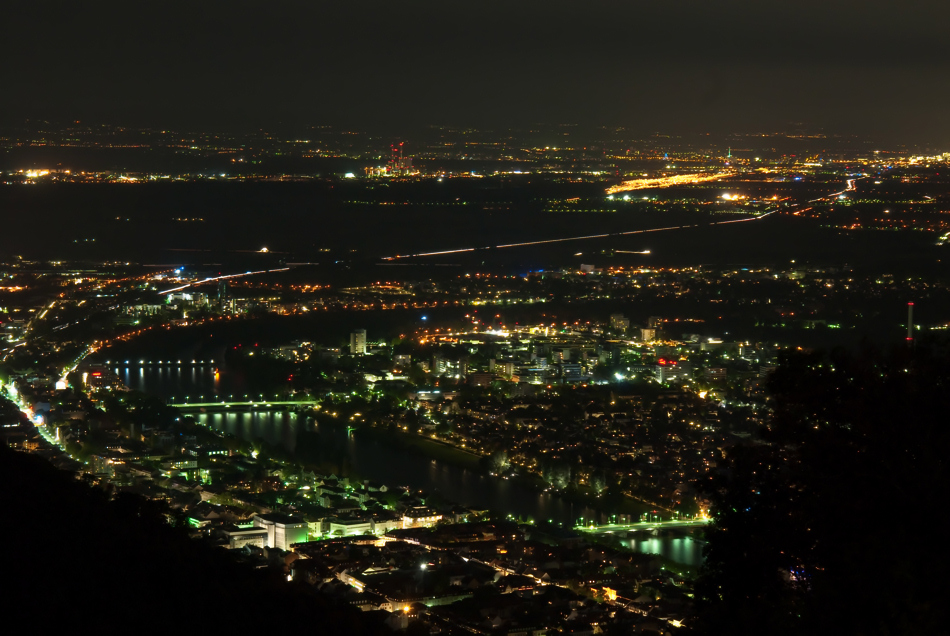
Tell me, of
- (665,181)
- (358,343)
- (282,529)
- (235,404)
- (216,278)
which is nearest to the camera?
(282,529)

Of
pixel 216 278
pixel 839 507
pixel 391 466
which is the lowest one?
pixel 216 278

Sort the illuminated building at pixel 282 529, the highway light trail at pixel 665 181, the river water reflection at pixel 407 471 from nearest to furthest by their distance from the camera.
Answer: the illuminated building at pixel 282 529, the river water reflection at pixel 407 471, the highway light trail at pixel 665 181

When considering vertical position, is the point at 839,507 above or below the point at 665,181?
above

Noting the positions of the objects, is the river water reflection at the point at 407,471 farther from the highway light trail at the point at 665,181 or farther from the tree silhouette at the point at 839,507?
the highway light trail at the point at 665,181

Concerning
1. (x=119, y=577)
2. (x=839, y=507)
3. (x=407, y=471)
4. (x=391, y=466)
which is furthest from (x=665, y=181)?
(x=839, y=507)

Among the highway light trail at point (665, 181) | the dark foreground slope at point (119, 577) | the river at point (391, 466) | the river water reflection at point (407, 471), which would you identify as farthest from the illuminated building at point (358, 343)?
the highway light trail at point (665, 181)

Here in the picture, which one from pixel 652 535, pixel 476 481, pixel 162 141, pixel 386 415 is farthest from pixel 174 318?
pixel 162 141

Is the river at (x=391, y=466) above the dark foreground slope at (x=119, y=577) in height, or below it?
below

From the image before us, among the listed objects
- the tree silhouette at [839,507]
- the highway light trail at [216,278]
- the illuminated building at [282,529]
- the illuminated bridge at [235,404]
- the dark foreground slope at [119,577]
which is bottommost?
the highway light trail at [216,278]

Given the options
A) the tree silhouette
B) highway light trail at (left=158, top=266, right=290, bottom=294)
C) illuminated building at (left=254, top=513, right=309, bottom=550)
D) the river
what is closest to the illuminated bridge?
the river

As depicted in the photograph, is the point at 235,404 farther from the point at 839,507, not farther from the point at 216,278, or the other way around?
the point at 839,507

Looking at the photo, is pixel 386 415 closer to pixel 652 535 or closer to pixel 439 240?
pixel 652 535
